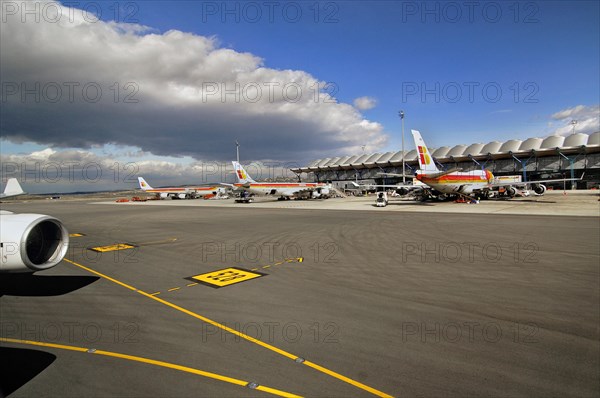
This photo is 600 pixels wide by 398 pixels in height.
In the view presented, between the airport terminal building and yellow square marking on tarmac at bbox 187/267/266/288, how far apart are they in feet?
193

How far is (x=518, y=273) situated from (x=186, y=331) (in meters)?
9.40

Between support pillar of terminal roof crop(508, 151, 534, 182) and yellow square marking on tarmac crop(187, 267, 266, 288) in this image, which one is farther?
support pillar of terminal roof crop(508, 151, 534, 182)

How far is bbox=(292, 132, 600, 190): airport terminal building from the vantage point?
81.1 m

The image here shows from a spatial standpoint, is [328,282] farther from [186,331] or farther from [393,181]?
[393,181]

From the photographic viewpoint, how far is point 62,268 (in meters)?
11.4

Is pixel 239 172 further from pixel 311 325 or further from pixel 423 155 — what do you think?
pixel 311 325

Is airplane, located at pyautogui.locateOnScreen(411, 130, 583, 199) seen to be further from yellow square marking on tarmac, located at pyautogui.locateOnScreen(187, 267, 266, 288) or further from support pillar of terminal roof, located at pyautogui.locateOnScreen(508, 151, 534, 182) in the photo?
support pillar of terminal roof, located at pyautogui.locateOnScreen(508, 151, 534, 182)

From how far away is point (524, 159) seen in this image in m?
89.4

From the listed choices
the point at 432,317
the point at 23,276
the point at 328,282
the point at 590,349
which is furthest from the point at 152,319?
the point at 590,349

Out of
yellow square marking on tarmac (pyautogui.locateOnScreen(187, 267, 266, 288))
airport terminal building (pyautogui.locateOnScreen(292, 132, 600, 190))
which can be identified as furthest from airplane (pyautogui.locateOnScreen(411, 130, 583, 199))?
yellow square marking on tarmac (pyautogui.locateOnScreen(187, 267, 266, 288))

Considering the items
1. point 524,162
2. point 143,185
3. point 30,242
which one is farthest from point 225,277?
point 524,162

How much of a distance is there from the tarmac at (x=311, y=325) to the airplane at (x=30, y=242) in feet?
4.36

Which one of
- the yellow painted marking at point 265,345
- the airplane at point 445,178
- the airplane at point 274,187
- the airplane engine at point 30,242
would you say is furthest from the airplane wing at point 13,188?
the airplane at point 274,187

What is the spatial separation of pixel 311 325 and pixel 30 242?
595 cm
